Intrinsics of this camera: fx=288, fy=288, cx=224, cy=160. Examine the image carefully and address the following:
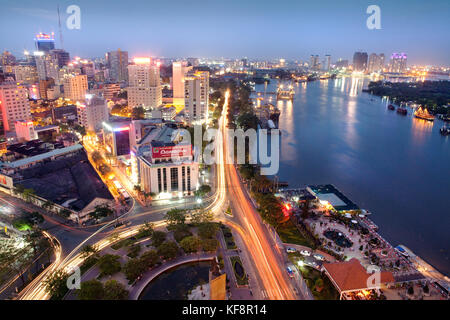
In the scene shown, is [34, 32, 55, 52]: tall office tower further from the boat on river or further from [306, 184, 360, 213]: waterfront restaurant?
the boat on river

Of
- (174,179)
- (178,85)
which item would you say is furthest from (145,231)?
(178,85)

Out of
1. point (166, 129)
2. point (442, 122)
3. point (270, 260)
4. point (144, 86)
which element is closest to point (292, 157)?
point (166, 129)

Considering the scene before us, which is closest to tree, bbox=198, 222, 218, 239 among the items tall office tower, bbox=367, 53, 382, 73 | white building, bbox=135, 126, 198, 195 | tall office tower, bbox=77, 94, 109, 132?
white building, bbox=135, 126, 198, 195

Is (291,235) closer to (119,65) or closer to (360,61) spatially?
(119,65)

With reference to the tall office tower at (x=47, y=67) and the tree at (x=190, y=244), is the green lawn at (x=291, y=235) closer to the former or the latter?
the tree at (x=190, y=244)

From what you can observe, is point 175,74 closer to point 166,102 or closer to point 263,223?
point 166,102
